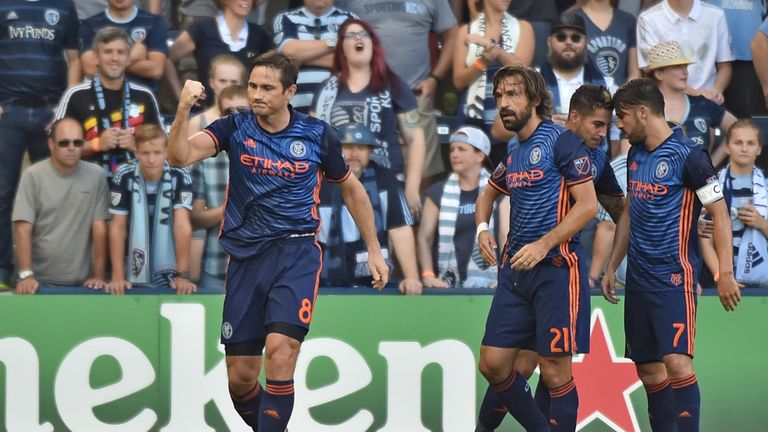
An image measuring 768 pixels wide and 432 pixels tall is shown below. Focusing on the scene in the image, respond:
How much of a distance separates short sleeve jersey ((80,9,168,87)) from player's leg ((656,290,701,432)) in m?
4.30

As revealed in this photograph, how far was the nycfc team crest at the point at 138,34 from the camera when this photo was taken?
34.1 ft

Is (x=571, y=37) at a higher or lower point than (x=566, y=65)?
higher

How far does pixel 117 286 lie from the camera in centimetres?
959

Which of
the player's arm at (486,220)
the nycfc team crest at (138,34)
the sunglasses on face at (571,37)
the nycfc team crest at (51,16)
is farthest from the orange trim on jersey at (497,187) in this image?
the nycfc team crest at (51,16)

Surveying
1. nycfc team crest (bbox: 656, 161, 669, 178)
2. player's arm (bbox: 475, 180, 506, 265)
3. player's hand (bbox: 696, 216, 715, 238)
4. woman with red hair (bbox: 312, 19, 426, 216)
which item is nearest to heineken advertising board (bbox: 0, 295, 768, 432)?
player's hand (bbox: 696, 216, 715, 238)

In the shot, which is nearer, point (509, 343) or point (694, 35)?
point (509, 343)

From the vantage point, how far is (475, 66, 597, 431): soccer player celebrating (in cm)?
802

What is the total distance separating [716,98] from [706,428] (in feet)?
8.41

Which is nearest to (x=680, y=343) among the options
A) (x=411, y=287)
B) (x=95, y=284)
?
(x=411, y=287)

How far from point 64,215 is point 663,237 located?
4.11 metres

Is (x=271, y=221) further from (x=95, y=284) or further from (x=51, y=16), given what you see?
(x=51, y=16)

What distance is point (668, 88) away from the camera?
10562 mm

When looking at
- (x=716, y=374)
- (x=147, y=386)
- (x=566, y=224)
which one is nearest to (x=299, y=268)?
(x=566, y=224)

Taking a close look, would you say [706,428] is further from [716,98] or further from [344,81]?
[344,81]
